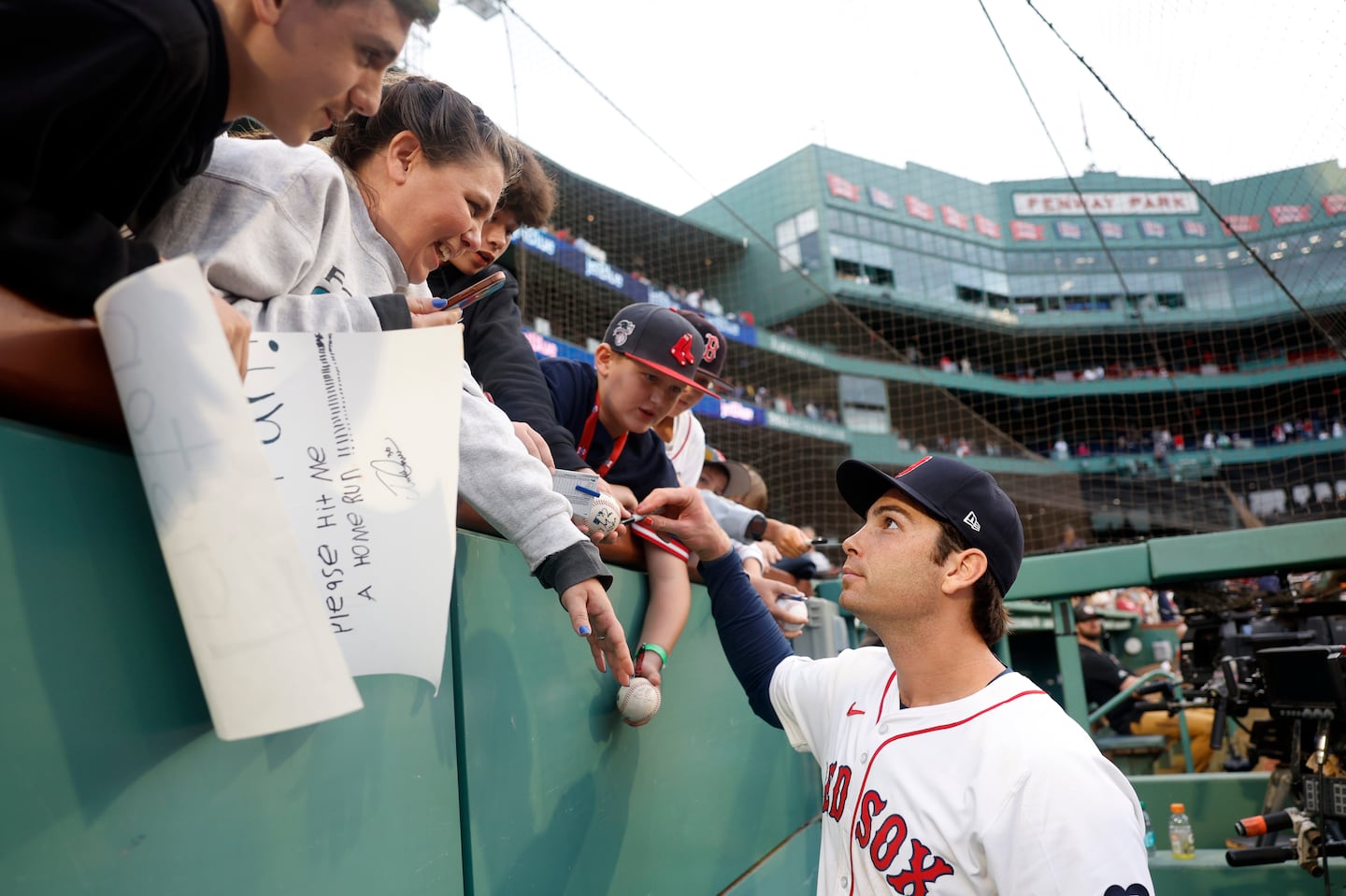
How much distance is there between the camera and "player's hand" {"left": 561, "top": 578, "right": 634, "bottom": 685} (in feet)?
3.50

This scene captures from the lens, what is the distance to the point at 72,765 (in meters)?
0.60

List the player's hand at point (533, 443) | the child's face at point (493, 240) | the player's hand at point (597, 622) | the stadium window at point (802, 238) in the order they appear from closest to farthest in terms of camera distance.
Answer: the player's hand at point (597, 622)
the player's hand at point (533, 443)
the child's face at point (493, 240)
the stadium window at point (802, 238)

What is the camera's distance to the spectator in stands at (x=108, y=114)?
22.2 inches

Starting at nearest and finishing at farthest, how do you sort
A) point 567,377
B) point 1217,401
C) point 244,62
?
point 244,62 → point 567,377 → point 1217,401

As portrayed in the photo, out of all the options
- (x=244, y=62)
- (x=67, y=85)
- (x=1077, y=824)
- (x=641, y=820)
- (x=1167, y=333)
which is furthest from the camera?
(x=1167, y=333)

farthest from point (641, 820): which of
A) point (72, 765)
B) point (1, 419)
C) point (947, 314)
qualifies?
point (947, 314)

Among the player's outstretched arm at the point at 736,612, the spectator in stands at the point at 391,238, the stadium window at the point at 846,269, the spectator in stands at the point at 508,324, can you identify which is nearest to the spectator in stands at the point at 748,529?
the player's outstretched arm at the point at 736,612

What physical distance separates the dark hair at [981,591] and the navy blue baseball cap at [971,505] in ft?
0.05

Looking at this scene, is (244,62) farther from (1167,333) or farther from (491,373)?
(1167,333)

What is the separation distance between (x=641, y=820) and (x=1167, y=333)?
29.7 m

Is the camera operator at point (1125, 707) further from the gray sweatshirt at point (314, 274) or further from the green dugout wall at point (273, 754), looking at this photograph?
the gray sweatshirt at point (314, 274)

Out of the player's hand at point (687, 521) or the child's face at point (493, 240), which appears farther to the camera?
the child's face at point (493, 240)

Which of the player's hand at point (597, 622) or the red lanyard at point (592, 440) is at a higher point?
the red lanyard at point (592, 440)

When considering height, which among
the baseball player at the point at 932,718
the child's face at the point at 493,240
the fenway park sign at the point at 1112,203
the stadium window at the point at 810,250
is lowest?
the baseball player at the point at 932,718
